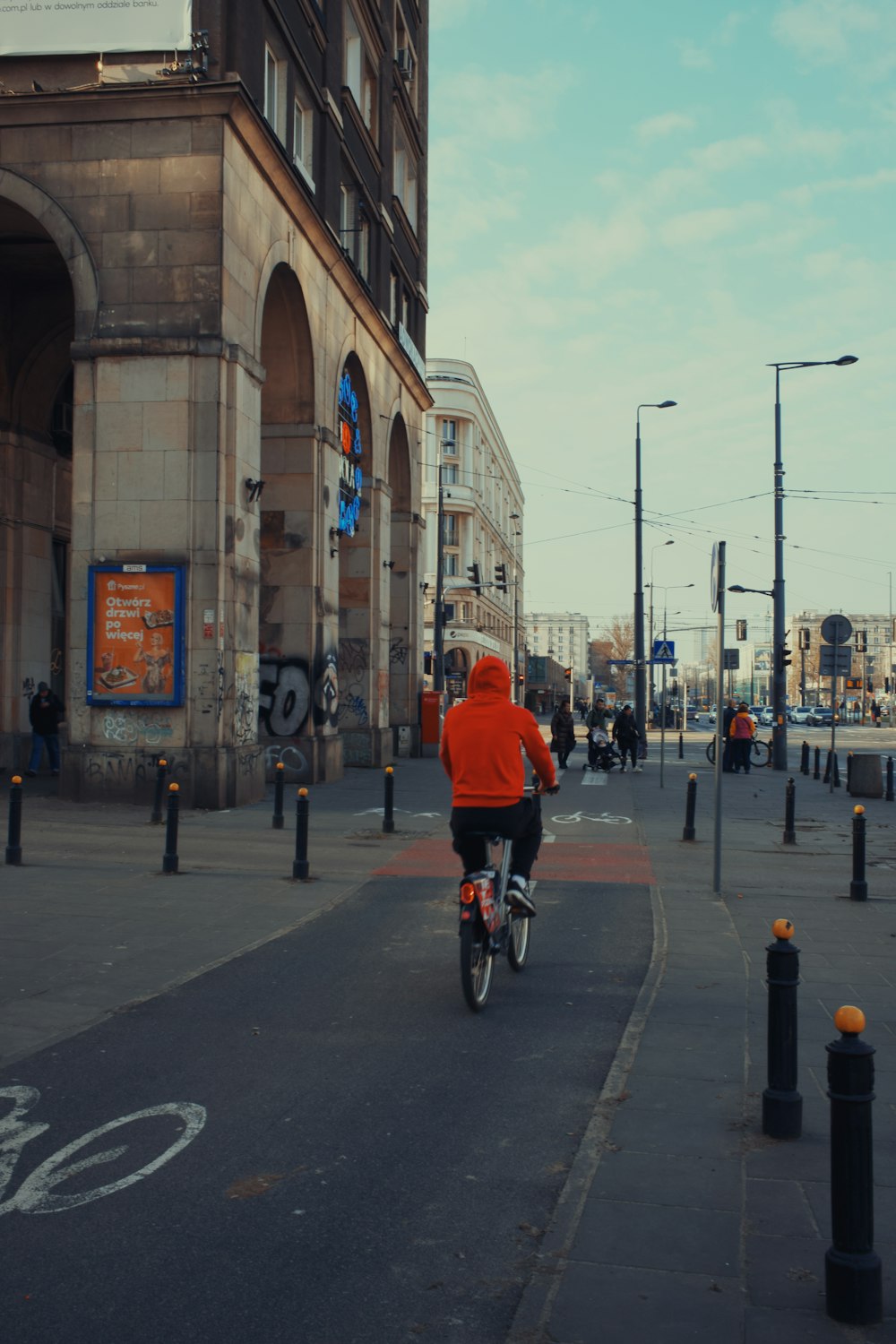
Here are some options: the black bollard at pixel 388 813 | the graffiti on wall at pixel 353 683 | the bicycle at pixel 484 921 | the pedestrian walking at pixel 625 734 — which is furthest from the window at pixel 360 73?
the bicycle at pixel 484 921

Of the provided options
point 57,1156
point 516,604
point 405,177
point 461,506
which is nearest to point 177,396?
point 57,1156

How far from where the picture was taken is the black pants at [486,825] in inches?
271

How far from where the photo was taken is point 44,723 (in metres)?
21.1

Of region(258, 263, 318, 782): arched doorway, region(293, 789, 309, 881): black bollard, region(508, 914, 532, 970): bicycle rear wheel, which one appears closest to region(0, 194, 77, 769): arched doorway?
region(258, 263, 318, 782): arched doorway

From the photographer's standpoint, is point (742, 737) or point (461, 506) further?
point (461, 506)

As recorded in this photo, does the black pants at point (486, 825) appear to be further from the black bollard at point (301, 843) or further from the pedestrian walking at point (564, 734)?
the pedestrian walking at point (564, 734)

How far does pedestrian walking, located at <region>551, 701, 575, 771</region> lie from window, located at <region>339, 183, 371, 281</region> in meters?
10.8

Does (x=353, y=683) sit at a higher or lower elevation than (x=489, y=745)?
higher

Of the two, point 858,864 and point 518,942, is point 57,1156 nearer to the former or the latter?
point 518,942

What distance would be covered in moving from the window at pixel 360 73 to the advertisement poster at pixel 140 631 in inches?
541

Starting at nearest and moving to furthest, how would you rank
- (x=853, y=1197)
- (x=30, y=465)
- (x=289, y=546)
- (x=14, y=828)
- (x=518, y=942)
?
(x=853, y=1197) → (x=518, y=942) → (x=14, y=828) → (x=289, y=546) → (x=30, y=465)

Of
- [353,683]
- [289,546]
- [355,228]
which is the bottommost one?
[353,683]

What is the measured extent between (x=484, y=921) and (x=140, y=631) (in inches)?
456

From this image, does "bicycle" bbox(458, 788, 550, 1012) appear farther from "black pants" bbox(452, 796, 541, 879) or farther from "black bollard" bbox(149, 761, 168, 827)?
"black bollard" bbox(149, 761, 168, 827)
